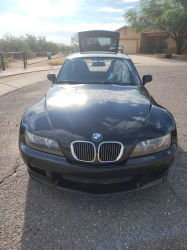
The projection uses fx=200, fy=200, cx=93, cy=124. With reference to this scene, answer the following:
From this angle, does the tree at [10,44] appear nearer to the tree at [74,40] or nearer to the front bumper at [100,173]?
the tree at [74,40]

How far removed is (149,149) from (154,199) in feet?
2.21

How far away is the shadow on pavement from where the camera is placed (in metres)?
1.83

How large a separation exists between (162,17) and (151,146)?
28769 millimetres

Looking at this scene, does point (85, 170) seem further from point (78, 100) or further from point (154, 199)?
point (78, 100)

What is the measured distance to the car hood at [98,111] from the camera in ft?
6.84

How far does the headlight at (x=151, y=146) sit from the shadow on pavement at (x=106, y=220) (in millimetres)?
638

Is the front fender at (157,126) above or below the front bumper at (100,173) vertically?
above

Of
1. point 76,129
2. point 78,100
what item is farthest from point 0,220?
point 78,100

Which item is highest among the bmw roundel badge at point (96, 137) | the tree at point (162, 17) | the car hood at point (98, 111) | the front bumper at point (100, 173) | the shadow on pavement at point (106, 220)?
the tree at point (162, 17)

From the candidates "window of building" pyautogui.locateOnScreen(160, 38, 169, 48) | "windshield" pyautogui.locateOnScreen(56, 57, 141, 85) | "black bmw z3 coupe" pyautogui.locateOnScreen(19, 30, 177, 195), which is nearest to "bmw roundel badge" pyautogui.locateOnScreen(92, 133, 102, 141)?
"black bmw z3 coupe" pyautogui.locateOnScreen(19, 30, 177, 195)

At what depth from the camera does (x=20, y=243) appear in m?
1.81

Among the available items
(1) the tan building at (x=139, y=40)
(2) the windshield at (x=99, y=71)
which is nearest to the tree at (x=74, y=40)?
(1) the tan building at (x=139, y=40)

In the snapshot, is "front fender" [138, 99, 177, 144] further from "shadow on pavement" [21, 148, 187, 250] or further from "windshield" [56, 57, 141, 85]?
"windshield" [56, 57, 141, 85]

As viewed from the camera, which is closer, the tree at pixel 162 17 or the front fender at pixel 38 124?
the front fender at pixel 38 124
